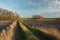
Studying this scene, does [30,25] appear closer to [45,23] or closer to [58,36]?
[45,23]

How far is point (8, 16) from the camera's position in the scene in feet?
44.5

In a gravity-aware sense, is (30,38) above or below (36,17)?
below

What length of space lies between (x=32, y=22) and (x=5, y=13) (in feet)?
6.19

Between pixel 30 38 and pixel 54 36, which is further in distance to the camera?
pixel 30 38

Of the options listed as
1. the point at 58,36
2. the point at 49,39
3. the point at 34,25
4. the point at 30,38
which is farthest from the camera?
the point at 34,25

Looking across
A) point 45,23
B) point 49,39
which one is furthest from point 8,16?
point 49,39

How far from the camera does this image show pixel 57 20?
12.5m

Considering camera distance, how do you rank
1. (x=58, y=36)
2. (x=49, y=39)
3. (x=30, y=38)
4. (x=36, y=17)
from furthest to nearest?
1. (x=36, y=17)
2. (x=30, y=38)
3. (x=49, y=39)
4. (x=58, y=36)

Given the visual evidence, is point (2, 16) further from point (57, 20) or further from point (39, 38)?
point (39, 38)

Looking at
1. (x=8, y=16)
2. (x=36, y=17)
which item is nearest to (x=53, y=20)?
(x=36, y=17)

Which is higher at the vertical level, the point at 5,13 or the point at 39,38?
the point at 5,13

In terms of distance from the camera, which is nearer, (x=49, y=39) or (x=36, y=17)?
(x=49, y=39)

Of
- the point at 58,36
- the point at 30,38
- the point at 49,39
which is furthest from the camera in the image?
the point at 30,38

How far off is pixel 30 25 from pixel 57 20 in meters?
1.93
